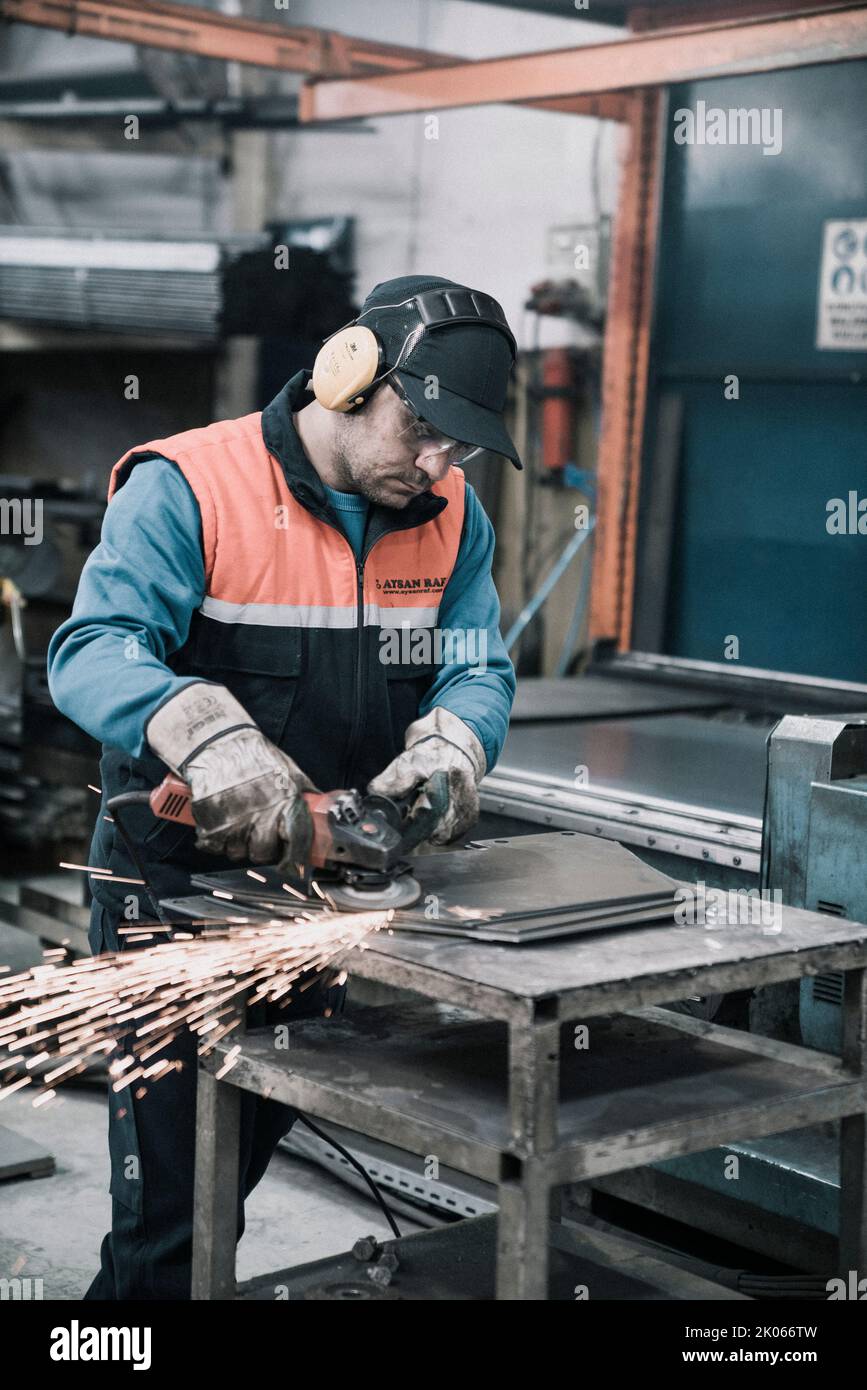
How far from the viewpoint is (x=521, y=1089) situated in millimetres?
1821

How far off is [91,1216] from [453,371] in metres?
2.14

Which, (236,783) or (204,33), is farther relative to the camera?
(204,33)

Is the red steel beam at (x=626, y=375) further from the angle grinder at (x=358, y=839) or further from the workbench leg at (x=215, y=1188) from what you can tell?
the workbench leg at (x=215, y=1188)

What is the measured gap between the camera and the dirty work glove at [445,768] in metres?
2.31

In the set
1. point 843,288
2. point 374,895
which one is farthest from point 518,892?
point 843,288

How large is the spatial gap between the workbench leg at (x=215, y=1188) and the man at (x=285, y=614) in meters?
0.22

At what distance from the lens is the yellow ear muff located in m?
2.30

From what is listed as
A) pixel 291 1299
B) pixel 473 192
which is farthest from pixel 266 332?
pixel 291 1299

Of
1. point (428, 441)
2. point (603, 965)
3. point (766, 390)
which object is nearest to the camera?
point (603, 965)

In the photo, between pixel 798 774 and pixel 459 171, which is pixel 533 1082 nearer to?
pixel 798 774

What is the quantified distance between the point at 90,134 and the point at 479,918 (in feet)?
24.5

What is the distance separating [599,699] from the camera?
16.4 ft

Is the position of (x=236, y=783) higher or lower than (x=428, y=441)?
lower

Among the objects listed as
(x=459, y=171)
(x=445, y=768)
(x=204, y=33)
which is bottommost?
(x=445, y=768)
